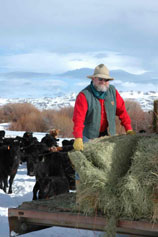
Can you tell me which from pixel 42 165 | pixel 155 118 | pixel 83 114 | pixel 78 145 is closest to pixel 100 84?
pixel 83 114

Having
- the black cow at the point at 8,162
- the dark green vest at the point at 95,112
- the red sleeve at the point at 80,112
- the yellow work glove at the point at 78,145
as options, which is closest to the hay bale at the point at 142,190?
the yellow work glove at the point at 78,145

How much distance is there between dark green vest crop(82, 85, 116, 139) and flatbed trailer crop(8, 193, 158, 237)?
1213 millimetres

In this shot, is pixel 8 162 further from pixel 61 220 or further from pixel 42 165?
pixel 61 220

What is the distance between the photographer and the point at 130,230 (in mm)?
4590

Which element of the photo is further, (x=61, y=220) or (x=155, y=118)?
(x=155, y=118)

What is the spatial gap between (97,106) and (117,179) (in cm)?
176

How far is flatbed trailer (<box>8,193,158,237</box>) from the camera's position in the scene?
4.42m

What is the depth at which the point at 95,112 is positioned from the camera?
6246 millimetres

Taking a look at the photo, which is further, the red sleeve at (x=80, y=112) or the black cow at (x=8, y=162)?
the black cow at (x=8, y=162)

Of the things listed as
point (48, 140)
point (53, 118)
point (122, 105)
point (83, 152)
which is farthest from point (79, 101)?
point (53, 118)

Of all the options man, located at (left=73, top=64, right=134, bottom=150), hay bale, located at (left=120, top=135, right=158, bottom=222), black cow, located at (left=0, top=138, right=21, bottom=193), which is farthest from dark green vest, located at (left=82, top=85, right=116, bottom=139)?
black cow, located at (left=0, top=138, right=21, bottom=193)

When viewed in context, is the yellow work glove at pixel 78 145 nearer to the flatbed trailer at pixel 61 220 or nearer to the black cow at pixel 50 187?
the flatbed trailer at pixel 61 220

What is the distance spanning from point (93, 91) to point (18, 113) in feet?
124

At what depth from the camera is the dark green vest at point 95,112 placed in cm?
622
